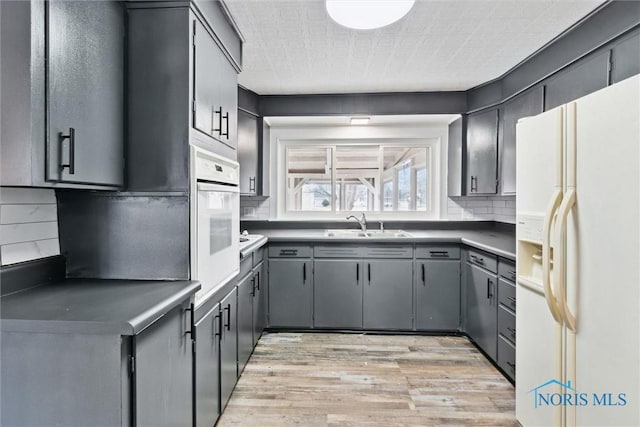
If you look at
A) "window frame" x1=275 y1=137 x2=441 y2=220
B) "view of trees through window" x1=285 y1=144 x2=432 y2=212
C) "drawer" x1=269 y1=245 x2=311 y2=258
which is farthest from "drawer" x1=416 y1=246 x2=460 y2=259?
"drawer" x1=269 y1=245 x2=311 y2=258

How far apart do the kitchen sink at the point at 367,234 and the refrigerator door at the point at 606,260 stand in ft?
6.20

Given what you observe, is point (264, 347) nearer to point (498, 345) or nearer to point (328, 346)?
point (328, 346)

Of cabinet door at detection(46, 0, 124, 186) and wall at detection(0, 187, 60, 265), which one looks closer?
cabinet door at detection(46, 0, 124, 186)

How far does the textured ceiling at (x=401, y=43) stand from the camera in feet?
6.38

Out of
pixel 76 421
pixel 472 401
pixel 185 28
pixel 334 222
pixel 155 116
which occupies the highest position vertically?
pixel 185 28

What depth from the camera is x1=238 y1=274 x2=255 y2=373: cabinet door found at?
2285mm

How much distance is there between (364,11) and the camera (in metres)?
1.76

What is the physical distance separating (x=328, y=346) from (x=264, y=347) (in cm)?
53

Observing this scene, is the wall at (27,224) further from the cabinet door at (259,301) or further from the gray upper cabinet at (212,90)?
the cabinet door at (259,301)

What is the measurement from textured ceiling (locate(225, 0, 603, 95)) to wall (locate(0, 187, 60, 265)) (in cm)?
135

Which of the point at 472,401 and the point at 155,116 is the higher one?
the point at 155,116

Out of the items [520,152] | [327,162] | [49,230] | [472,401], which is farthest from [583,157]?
[327,162]

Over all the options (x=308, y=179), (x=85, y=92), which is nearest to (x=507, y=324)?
(x=308, y=179)

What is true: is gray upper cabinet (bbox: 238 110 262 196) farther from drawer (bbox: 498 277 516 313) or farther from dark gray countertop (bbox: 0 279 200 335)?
drawer (bbox: 498 277 516 313)
